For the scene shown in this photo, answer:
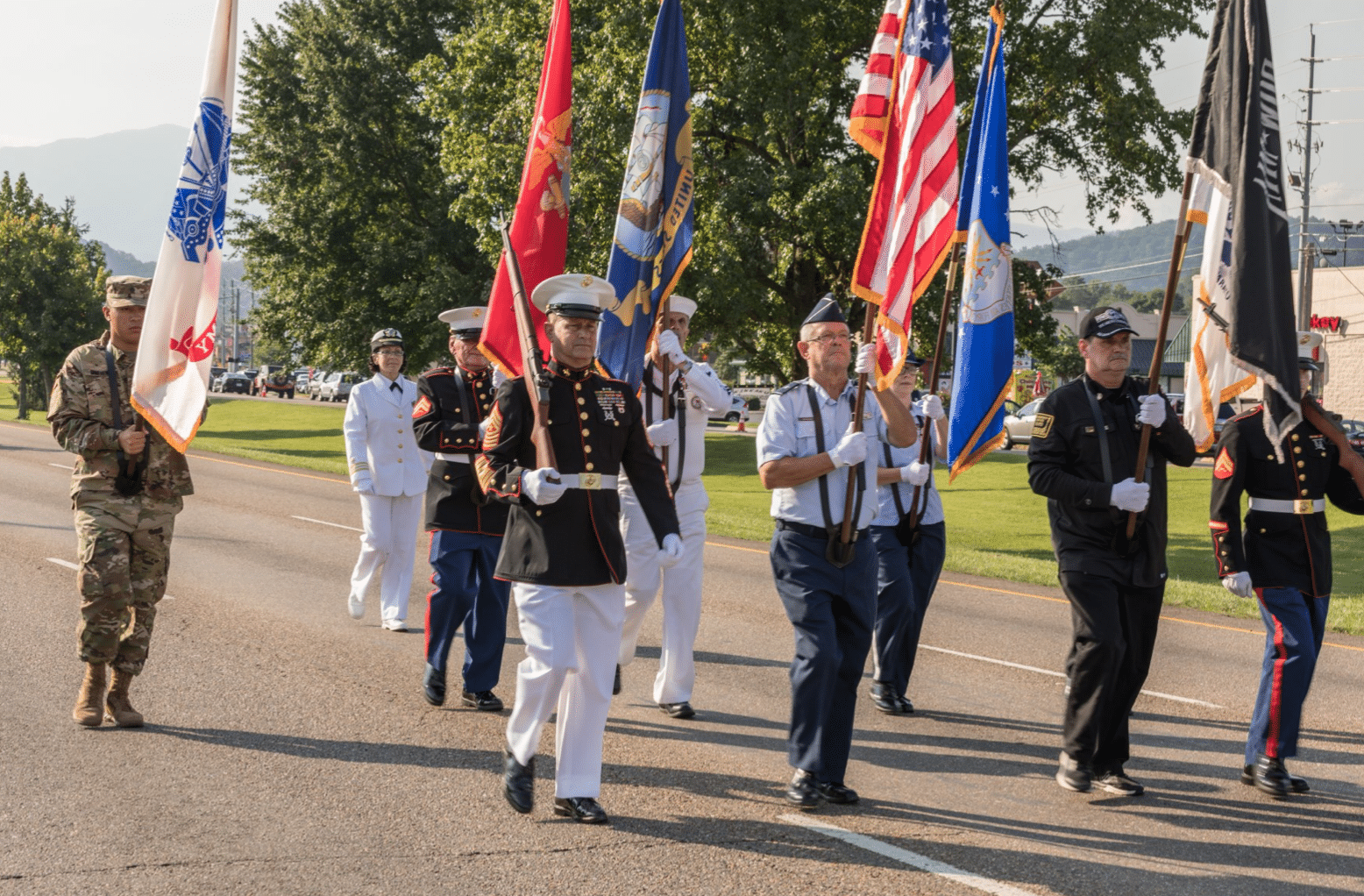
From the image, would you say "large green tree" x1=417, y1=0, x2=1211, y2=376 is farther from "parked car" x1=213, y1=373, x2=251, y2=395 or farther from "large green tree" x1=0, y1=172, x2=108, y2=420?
"parked car" x1=213, y1=373, x2=251, y2=395

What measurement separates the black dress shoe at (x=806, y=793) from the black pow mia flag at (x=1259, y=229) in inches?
102

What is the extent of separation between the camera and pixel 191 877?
4.81 metres

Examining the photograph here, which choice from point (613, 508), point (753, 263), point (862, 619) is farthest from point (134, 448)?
point (753, 263)

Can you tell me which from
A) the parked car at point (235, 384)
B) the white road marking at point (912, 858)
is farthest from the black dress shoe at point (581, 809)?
the parked car at point (235, 384)

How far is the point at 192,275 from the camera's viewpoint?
6.71m

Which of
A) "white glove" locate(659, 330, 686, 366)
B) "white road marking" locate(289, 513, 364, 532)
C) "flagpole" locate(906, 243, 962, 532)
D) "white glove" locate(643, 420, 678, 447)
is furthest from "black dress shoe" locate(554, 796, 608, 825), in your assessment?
"white road marking" locate(289, 513, 364, 532)

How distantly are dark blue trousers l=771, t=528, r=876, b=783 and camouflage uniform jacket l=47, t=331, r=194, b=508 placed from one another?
9.89ft

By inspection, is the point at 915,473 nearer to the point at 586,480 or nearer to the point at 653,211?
the point at 653,211

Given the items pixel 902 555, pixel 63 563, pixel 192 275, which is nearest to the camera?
pixel 192 275

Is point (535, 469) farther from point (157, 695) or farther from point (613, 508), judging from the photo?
point (157, 695)

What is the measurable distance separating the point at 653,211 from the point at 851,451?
299cm

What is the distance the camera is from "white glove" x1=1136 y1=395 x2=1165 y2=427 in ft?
20.3

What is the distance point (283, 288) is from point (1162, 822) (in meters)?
41.7

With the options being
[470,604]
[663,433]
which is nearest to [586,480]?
[663,433]
